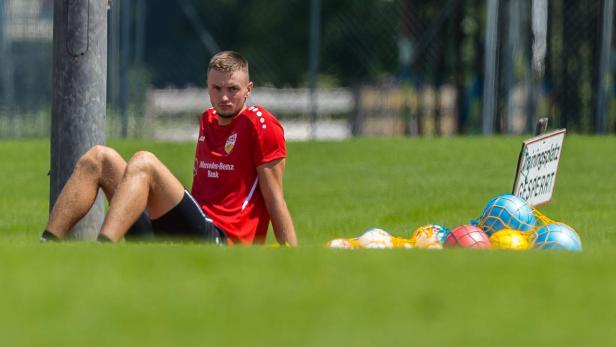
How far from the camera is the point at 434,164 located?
17312 millimetres

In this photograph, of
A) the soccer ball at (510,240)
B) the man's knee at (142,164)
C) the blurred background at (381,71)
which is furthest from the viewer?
the blurred background at (381,71)

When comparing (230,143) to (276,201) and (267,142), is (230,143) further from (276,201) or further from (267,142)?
(276,201)

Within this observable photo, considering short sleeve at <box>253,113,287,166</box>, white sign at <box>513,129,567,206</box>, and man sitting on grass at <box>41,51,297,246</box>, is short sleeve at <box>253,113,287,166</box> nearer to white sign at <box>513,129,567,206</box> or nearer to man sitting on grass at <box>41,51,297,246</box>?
man sitting on grass at <box>41,51,297,246</box>

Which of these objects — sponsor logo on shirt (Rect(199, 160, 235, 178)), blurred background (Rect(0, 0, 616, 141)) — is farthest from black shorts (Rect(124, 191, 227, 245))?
blurred background (Rect(0, 0, 616, 141))

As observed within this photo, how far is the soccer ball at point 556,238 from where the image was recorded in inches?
358

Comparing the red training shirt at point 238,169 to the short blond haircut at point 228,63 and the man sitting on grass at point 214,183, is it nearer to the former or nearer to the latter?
the man sitting on grass at point 214,183

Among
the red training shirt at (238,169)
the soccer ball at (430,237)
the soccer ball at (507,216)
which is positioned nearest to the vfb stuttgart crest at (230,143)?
the red training shirt at (238,169)

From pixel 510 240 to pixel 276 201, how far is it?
5.17ft

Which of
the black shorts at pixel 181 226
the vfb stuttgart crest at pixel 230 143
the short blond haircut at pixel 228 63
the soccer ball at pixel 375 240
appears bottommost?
the soccer ball at pixel 375 240

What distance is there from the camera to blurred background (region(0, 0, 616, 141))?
71.9 feet

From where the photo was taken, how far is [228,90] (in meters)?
9.02

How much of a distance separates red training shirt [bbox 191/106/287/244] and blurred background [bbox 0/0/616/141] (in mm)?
12768

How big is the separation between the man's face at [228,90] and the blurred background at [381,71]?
505 inches

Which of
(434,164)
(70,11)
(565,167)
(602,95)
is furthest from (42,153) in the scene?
(70,11)
